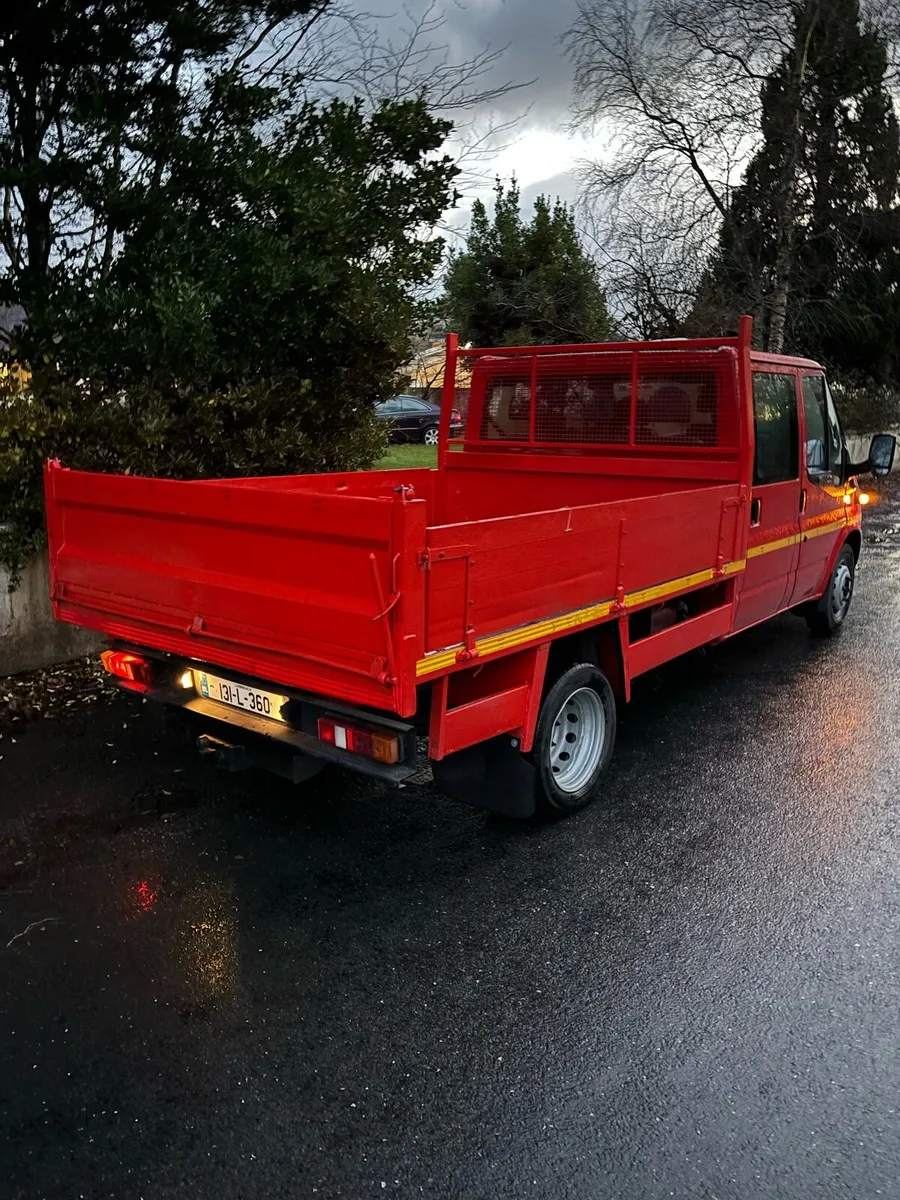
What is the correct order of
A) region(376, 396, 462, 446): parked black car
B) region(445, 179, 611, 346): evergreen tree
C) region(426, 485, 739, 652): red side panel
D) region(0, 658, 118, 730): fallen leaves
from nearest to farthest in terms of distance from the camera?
region(426, 485, 739, 652): red side panel → region(0, 658, 118, 730): fallen leaves → region(445, 179, 611, 346): evergreen tree → region(376, 396, 462, 446): parked black car

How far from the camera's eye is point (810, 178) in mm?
14078

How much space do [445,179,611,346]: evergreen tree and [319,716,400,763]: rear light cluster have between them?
1282 cm

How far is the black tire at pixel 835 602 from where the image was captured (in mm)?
7422

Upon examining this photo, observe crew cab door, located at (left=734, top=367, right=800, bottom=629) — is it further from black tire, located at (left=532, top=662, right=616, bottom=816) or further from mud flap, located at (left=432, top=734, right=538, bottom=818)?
mud flap, located at (left=432, top=734, right=538, bottom=818)

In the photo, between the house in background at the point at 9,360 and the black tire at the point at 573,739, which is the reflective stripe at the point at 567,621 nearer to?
the black tire at the point at 573,739

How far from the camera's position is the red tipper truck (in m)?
3.32

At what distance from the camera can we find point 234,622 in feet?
12.1

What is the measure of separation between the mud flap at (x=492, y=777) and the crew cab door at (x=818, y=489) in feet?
11.4

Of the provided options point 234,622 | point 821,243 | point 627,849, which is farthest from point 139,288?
point 821,243

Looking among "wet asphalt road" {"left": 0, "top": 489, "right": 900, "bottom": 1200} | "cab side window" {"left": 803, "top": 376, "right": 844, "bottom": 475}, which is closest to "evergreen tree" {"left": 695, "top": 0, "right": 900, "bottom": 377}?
"cab side window" {"left": 803, "top": 376, "right": 844, "bottom": 475}

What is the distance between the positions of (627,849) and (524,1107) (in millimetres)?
1656

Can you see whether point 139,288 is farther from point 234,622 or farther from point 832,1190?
point 832,1190

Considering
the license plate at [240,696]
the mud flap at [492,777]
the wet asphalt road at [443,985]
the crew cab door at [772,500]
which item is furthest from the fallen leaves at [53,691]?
the crew cab door at [772,500]

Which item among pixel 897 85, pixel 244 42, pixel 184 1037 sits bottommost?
pixel 184 1037
